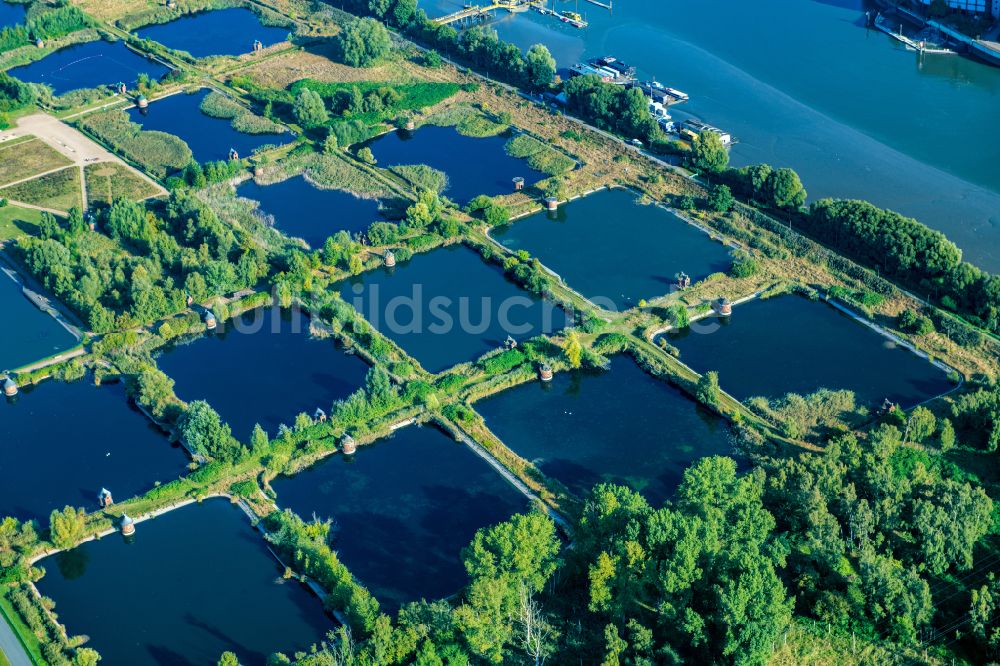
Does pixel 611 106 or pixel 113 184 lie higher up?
pixel 611 106

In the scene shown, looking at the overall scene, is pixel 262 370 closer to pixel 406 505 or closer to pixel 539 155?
pixel 406 505

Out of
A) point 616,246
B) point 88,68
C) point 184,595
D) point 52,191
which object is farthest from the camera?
point 88,68

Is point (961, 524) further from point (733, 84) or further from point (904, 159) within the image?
point (733, 84)

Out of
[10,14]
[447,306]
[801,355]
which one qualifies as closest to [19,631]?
[447,306]

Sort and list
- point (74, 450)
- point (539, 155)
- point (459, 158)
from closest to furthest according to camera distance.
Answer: point (74, 450)
point (539, 155)
point (459, 158)

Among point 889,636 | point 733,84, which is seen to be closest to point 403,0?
point 733,84
